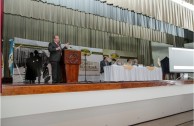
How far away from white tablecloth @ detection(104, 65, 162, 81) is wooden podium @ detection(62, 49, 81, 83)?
869 mm

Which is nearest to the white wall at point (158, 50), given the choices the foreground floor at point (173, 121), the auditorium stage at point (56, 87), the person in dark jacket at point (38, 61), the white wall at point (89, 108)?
the white wall at point (89, 108)

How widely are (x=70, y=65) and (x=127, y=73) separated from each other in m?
1.29

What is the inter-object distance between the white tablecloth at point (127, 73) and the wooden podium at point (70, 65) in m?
0.87

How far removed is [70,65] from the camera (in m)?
3.28

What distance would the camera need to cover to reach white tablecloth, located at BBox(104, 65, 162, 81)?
13.0 ft

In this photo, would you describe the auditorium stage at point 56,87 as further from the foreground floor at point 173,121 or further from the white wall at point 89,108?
the foreground floor at point 173,121

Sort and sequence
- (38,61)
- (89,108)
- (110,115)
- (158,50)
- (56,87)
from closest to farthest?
(56,87), (89,108), (110,115), (38,61), (158,50)

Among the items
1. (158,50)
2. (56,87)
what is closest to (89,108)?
(56,87)

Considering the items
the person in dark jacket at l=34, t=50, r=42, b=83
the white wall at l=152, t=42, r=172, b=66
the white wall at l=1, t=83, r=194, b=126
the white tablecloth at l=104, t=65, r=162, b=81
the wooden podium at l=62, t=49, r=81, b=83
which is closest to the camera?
the white wall at l=1, t=83, r=194, b=126

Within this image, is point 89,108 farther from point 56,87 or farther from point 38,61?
point 38,61

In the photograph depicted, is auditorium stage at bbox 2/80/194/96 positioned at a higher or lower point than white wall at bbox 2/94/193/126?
higher

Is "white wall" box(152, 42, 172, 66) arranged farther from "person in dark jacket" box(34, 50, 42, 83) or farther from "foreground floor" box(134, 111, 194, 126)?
"person in dark jacket" box(34, 50, 42, 83)

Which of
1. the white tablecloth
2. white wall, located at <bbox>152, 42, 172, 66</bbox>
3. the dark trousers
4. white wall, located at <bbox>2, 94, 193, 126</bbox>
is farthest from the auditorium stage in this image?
white wall, located at <bbox>152, 42, 172, 66</bbox>

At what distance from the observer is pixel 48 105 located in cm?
232
